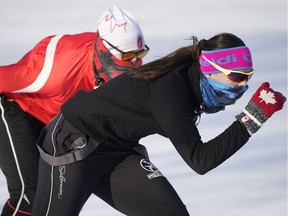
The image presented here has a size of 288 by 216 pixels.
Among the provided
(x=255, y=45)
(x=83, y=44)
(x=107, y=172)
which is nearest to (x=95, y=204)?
(x=83, y=44)

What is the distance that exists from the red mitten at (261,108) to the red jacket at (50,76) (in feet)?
4.26

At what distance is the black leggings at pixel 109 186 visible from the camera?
470cm

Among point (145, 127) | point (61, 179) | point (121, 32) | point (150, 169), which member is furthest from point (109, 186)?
point (121, 32)

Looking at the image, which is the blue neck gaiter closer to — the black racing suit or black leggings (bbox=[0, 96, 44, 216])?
the black racing suit

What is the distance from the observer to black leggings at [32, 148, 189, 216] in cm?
470

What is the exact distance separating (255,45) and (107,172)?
447 cm

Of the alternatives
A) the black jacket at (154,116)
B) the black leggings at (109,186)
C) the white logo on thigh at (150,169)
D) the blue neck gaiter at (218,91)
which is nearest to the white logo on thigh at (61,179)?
the black leggings at (109,186)

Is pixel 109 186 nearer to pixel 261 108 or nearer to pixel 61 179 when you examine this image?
pixel 61 179

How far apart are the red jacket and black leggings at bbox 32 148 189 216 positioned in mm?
702

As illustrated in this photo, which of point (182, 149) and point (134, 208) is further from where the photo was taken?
point (134, 208)

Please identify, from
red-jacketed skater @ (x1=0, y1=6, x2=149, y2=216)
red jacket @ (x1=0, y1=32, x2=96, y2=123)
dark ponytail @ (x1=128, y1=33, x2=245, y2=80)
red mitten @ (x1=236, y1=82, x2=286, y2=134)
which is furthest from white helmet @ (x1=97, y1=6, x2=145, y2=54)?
red mitten @ (x1=236, y1=82, x2=286, y2=134)

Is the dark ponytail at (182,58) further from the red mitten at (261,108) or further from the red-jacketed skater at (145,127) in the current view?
the red mitten at (261,108)

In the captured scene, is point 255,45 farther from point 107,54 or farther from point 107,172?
point 107,172

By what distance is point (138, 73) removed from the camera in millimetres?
4578
